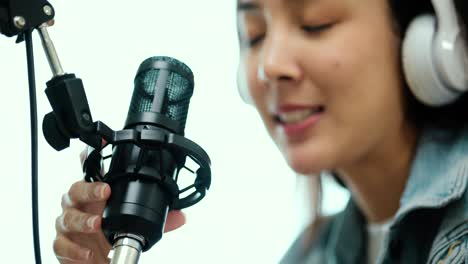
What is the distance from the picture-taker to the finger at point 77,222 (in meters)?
0.77

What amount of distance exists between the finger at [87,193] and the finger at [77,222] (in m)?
0.02

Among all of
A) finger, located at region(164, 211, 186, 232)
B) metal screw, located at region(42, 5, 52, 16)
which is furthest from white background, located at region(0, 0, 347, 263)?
metal screw, located at region(42, 5, 52, 16)

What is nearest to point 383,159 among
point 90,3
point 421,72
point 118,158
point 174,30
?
point 421,72

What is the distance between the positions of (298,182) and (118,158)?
1.74ft

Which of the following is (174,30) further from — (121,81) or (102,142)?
(102,142)

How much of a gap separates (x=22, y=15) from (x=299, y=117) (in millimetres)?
346

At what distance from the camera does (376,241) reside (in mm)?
1046

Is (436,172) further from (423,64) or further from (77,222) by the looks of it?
(77,222)

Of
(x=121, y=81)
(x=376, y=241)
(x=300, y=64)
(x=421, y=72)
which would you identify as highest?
(x=121, y=81)

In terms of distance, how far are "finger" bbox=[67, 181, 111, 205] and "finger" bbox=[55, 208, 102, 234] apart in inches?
0.7

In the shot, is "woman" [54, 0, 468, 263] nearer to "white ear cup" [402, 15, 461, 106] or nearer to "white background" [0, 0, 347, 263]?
"white ear cup" [402, 15, 461, 106]

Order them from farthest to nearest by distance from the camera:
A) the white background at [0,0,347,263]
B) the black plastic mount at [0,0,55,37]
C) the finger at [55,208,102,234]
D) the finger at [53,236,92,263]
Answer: the white background at [0,0,347,263]
the finger at [53,236,92,263]
the finger at [55,208,102,234]
the black plastic mount at [0,0,55,37]

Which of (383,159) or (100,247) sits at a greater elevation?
(100,247)

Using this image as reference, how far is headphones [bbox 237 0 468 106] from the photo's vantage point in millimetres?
730
